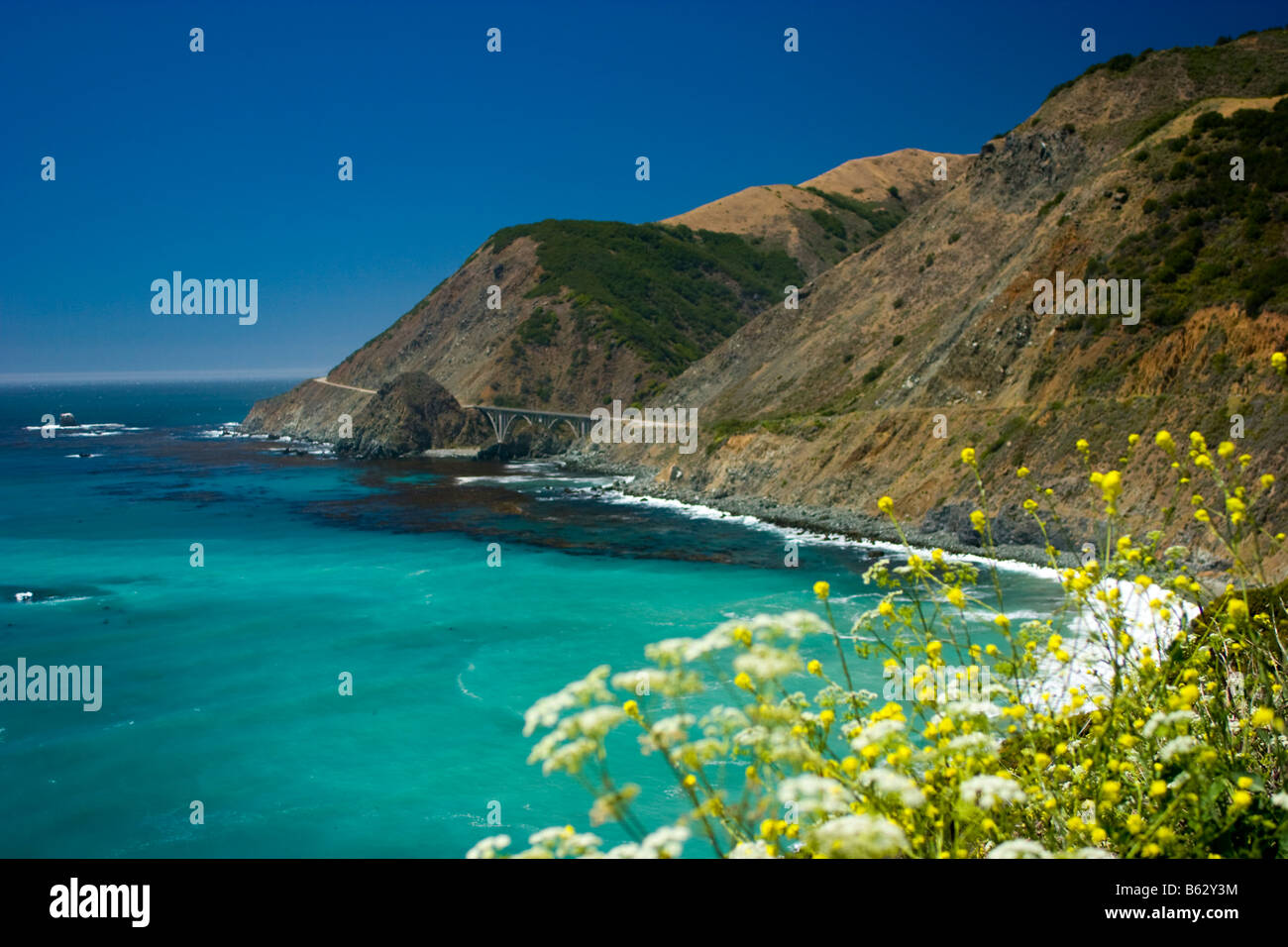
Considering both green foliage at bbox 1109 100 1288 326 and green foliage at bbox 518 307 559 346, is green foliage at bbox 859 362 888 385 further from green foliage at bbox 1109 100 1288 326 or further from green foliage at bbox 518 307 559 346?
green foliage at bbox 518 307 559 346
